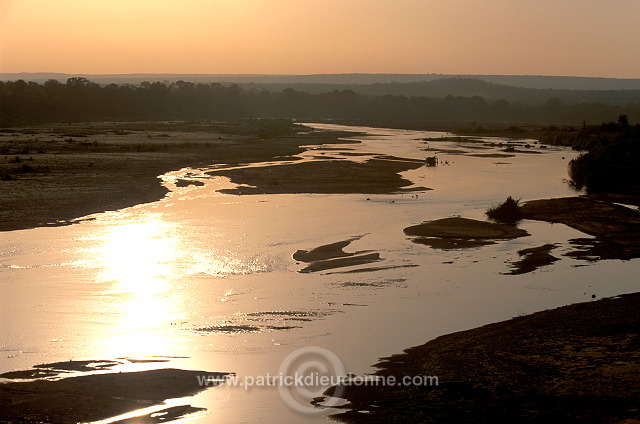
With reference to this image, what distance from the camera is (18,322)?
1293cm

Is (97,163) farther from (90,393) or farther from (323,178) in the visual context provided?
(90,393)

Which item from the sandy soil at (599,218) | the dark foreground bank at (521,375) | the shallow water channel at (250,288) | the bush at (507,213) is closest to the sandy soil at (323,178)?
the shallow water channel at (250,288)

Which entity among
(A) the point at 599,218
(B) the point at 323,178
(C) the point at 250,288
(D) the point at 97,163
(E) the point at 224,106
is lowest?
(C) the point at 250,288

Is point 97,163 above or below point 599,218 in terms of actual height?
above

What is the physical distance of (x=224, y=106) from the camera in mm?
127625

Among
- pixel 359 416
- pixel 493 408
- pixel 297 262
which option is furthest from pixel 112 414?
pixel 297 262

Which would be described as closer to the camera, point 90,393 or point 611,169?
point 90,393

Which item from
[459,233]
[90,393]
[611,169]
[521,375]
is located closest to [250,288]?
[90,393]

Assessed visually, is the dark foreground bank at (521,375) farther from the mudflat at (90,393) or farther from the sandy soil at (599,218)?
the sandy soil at (599,218)

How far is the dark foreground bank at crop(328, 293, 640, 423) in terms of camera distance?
8.91 metres

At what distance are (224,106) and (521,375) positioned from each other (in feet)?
395

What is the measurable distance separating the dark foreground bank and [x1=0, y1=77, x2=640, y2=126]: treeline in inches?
2973

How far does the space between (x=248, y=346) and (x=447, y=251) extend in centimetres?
944

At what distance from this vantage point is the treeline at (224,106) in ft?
319
